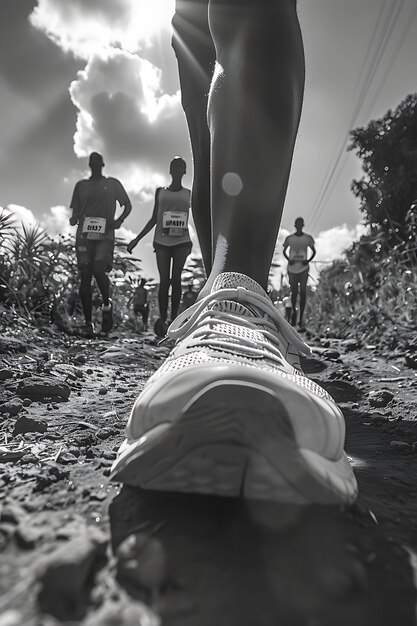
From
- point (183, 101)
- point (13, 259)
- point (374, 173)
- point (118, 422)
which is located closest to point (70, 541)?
point (118, 422)

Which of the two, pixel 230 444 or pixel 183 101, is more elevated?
pixel 183 101

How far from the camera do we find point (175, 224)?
16.7ft

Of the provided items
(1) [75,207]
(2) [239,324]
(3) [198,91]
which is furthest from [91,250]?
(2) [239,324]

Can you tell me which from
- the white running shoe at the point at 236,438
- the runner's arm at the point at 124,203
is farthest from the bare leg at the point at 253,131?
the runner's arm at the point at 124,203

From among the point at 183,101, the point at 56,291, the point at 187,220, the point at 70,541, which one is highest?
the point at 187,220

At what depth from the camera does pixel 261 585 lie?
17.3 inches

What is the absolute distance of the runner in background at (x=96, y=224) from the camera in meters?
5.23

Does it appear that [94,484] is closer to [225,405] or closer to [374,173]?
[225,405]

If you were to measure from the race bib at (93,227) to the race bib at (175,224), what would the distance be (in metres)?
0.77

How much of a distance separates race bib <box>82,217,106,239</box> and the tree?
11405mm

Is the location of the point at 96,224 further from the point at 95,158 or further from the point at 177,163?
the point at 177,163

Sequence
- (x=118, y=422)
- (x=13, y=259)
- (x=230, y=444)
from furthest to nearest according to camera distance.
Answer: (x=13, y=259) < (x=118, y=422) < (x=230, y=444)

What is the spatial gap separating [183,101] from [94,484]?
1769mm

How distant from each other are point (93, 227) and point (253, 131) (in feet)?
14.6
